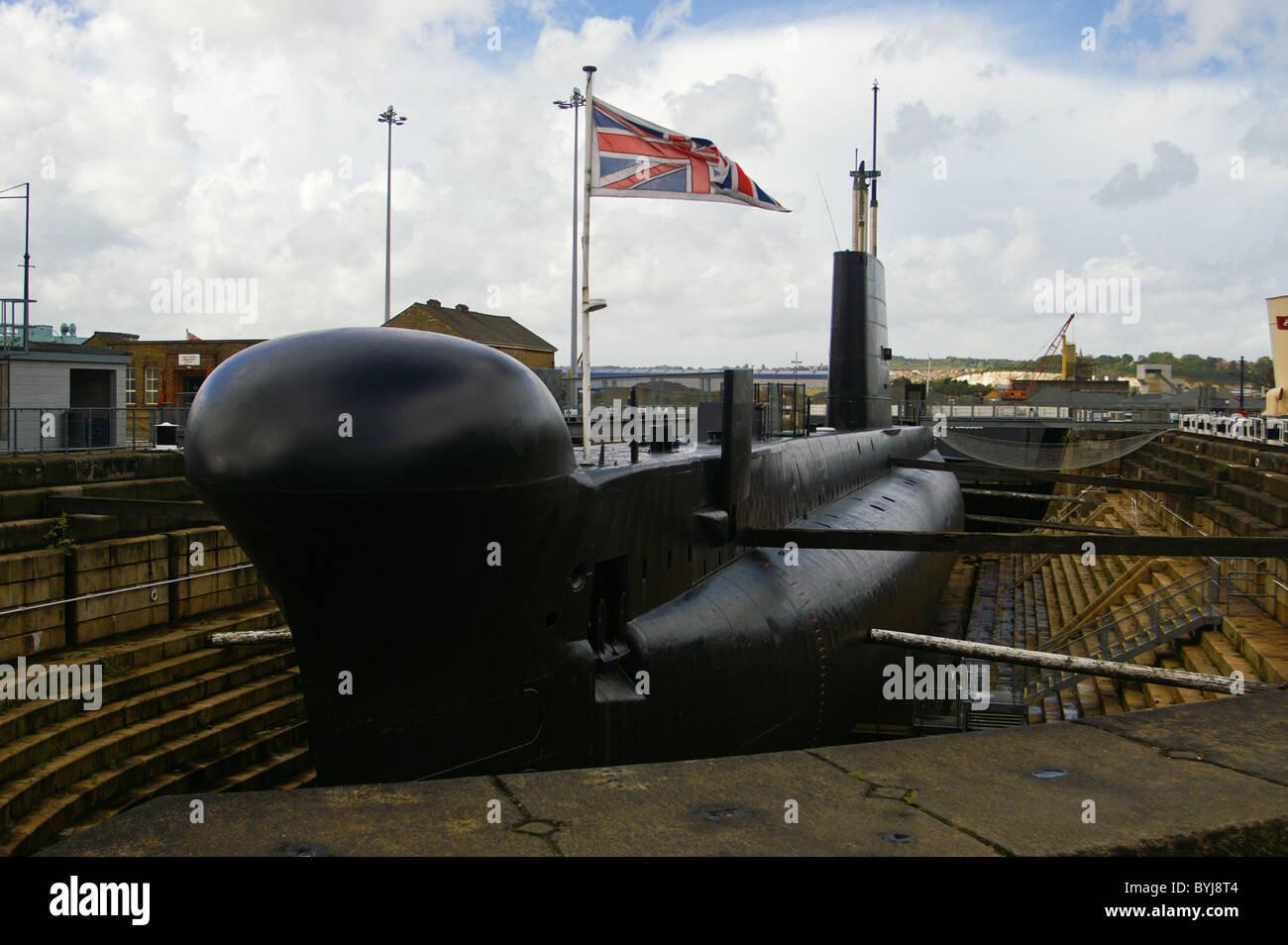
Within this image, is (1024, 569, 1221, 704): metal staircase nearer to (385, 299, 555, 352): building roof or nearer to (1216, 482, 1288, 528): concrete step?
(1216, 482, 1288, 528): concrete step

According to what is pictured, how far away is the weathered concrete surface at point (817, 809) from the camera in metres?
3.20

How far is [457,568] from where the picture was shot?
5090 mm

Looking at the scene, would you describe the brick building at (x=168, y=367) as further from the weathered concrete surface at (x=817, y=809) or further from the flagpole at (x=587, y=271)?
the weathered concrete surface at (x=817, y=809)

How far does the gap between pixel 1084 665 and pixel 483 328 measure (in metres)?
48.2

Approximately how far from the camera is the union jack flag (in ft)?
30.3

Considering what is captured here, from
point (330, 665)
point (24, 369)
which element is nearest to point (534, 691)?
point (330, 665)

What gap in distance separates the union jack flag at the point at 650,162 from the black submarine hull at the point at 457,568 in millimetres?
2947

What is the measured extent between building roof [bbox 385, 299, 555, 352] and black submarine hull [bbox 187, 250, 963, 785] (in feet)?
130

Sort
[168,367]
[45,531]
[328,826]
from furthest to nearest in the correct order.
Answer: [168,367]
[45,531]
[328,826]

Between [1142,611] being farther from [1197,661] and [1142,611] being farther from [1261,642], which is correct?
[1261,642]

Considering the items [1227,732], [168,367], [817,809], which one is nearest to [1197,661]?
[1227,732]

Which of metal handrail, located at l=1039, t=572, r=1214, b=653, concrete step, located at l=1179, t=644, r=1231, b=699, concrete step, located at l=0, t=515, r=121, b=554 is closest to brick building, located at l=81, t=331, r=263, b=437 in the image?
concrete step, located at l=0, t=515, r=121, b=554
